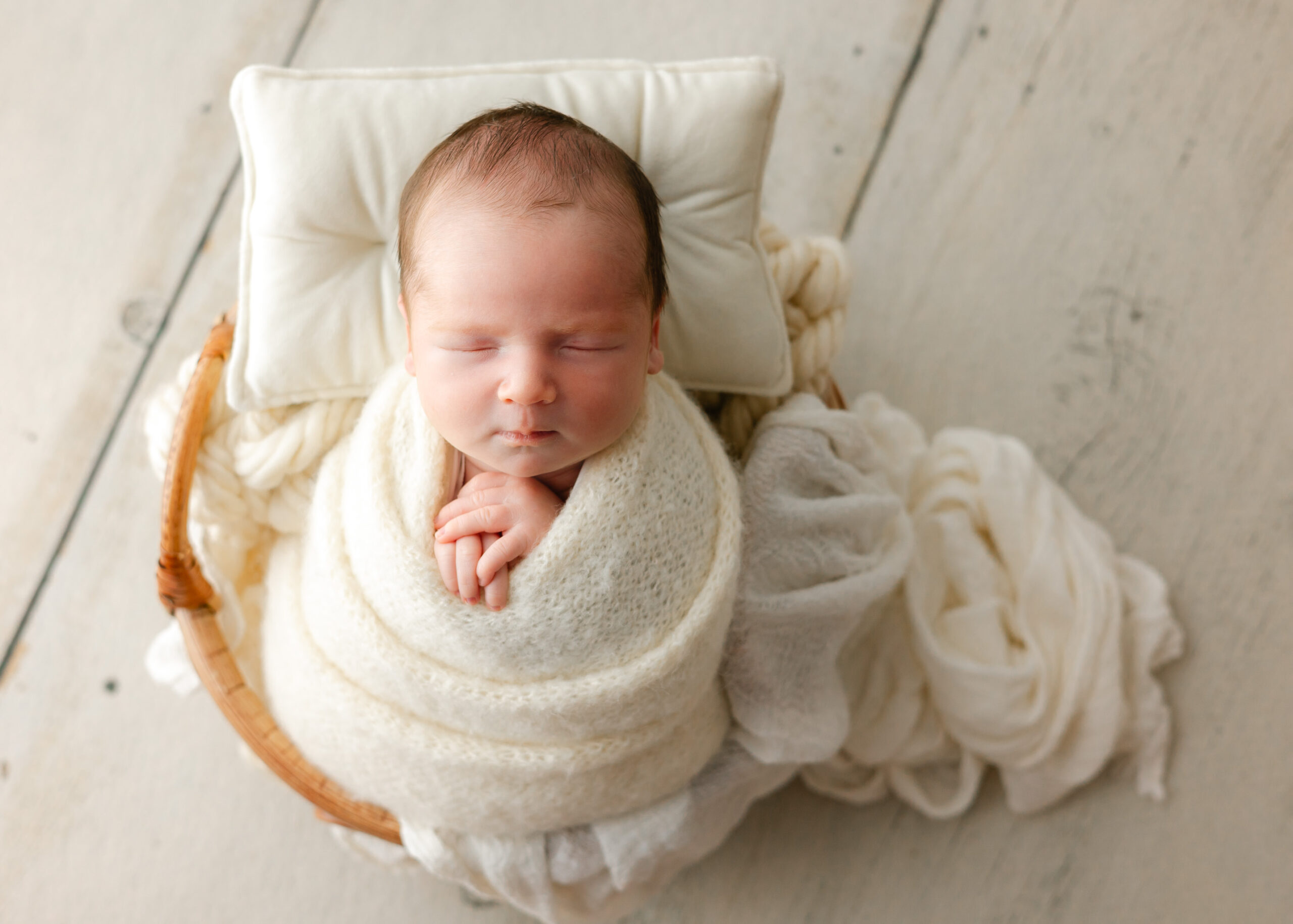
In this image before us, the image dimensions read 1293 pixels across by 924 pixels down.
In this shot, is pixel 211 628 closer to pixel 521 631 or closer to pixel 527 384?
pixel 521 631

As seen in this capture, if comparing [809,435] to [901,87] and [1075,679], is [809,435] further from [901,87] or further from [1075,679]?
[901,87]

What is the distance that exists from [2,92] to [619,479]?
114cm

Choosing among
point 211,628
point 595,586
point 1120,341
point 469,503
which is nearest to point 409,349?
point 469,503

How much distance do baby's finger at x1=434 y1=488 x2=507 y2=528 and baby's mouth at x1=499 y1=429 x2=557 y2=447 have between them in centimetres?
8

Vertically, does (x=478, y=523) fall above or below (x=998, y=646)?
above

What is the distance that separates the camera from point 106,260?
4.32 feet

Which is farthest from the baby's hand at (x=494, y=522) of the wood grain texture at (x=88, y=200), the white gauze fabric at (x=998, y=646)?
the wood grain texture at (x=88, y=200)

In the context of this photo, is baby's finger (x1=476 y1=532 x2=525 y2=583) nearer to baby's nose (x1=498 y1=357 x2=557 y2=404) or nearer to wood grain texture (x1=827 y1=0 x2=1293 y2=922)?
baby's nose (x1=498 y1=357 x2=557 y2=404)

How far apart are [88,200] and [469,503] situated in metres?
0.89

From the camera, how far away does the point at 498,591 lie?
31.3 inches

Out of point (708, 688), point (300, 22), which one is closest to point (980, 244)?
point (708, 688)

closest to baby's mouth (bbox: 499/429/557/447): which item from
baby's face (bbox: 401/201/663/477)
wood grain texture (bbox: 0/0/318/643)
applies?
baby's face (bbox: 401/201/663/477)

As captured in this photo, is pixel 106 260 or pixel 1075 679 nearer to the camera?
pixel 1075 679

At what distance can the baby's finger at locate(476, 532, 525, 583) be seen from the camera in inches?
31.1
